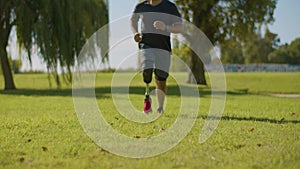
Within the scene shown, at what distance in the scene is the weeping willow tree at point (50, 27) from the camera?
614 inches

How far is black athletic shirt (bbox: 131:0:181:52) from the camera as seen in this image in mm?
6047

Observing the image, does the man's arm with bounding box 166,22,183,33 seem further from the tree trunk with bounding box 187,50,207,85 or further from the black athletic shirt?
the tree trunk with bounding box 187,50,207,85

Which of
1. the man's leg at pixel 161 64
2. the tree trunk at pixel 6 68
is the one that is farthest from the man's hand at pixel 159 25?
the tree trunk at pixel 6 68

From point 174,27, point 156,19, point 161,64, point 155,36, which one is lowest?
point 161,64

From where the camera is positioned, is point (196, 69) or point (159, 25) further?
point (196, 69)

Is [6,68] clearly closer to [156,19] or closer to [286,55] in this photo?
[156,19]

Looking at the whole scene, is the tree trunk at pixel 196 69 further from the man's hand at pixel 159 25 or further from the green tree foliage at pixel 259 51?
the green tree foliage at pixel 259 51

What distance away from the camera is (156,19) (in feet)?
20.0

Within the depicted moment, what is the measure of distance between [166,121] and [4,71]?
1456 centimetres

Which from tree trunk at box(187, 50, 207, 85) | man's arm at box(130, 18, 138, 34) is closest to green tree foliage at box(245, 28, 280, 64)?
tree trunk at box(187, 50, 207, 85)

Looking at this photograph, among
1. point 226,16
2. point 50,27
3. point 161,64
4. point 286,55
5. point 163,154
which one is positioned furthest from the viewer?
point 286,55

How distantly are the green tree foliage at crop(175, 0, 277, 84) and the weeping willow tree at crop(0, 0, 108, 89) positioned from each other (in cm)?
845

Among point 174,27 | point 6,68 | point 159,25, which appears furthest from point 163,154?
point 6,68

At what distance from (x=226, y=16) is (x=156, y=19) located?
17.9 m
